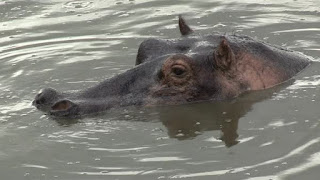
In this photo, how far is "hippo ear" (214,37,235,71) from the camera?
884 cm

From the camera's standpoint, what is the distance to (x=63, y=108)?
8.62 meters

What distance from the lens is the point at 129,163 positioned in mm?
7367

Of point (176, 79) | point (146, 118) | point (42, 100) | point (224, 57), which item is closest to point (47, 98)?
point (42, 100)

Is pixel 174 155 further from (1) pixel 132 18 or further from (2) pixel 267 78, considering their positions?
(1) pixel 132 18

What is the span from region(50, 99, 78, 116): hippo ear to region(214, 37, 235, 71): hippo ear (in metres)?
1.63

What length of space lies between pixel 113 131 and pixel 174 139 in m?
0.65

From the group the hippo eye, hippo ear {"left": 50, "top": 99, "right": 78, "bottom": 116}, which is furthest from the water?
the hippo eye

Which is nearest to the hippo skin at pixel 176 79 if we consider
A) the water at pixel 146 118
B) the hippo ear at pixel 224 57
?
the hippo ear at pixel 224 57

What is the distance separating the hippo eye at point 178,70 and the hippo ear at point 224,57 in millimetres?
398

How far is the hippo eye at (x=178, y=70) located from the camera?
28.7ft

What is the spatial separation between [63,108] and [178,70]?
130 centimetres

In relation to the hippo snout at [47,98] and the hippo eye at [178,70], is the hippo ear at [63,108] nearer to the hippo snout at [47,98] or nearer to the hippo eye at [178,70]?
the hippo snout at [47,98]

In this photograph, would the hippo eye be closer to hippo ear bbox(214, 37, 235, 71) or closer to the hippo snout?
hippo ear bbox(214, 37, 235, 71)

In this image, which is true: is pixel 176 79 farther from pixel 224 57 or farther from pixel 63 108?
pixel 63 108
